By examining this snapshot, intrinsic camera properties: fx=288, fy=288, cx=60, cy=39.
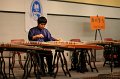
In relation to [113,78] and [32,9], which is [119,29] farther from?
[113,78]

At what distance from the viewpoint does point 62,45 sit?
559cm

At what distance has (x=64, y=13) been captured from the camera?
949 centimetres

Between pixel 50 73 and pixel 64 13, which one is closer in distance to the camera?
pixel 50 73

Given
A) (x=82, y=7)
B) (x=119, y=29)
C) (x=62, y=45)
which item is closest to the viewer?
(x=62, y=45)

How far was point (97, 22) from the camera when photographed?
9.69 m

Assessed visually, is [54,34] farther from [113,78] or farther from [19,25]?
[113,78]

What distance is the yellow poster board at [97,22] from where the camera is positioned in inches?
377

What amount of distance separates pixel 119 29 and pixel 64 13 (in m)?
2.79

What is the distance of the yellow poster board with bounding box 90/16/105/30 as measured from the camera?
9.57 meters

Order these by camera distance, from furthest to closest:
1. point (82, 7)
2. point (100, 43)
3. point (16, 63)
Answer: point (82, 7) < point (16, 63) < point (100, 43)

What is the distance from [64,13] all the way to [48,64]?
3.52 metres

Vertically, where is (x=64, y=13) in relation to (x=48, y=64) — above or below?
above

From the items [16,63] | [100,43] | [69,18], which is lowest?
[16,63]

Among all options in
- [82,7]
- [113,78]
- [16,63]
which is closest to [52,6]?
[82,7]
